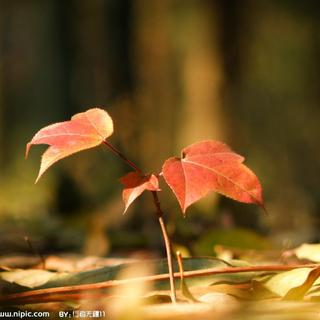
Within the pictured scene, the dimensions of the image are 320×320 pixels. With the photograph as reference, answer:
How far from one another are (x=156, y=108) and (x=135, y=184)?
8031 millimetres

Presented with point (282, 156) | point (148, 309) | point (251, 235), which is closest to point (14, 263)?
point (251, 235)

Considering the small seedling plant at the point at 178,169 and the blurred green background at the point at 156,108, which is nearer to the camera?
the small seedling plant at the point at 178,169

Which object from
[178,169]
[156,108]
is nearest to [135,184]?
[178,169]

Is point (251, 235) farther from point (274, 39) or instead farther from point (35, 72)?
point (35, 72)

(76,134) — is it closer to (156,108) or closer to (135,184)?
(135,184)

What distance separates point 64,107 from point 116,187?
1.50 m

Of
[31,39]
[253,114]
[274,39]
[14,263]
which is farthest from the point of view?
[31,39]

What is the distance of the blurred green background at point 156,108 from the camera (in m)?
2.97

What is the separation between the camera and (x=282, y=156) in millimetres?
7969

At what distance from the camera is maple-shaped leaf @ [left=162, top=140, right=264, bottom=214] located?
0.96 metres

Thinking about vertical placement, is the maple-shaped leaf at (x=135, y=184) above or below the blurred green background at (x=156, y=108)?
below

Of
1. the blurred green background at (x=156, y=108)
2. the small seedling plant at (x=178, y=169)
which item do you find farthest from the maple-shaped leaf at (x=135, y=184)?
the blurred green background at (x=156, y=108)

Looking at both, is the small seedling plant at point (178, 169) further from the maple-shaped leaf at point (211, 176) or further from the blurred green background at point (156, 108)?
the blurred green background at point (156, 108)

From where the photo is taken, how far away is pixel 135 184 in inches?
39.8
